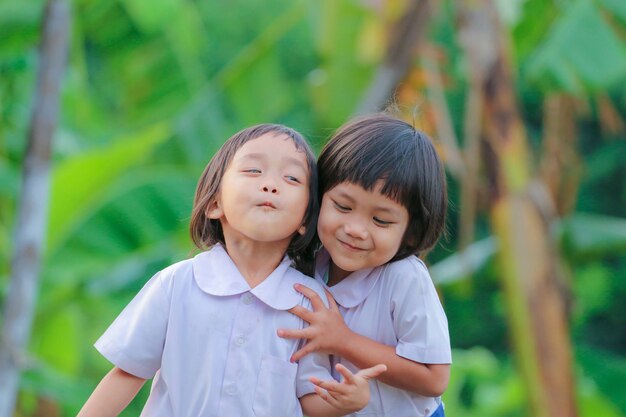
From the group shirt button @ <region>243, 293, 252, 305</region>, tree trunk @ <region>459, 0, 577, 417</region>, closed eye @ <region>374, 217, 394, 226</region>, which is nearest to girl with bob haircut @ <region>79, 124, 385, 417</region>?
shirt button @ <region>243, 293, 252, 305</region>

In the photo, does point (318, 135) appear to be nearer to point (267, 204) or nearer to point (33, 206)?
point (33, 206)

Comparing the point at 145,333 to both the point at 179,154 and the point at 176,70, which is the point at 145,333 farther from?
the point at 176,70

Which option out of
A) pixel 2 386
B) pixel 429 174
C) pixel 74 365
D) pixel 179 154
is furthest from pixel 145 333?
pixel 74 365

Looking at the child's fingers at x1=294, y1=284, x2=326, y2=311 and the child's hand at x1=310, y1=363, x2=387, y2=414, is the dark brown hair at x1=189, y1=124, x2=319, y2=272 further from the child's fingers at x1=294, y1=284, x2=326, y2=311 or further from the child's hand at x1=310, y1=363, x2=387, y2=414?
the child's hand at x1=310, y1=363, x2=387, y2=414

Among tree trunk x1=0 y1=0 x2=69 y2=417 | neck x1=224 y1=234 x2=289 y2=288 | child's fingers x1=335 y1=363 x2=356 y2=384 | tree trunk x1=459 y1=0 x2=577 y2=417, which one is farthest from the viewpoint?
tree trunk x1=459 y1=0 x2=577 y2=417

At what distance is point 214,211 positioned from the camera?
1581mm

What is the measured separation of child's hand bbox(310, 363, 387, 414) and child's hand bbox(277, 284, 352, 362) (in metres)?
0.05

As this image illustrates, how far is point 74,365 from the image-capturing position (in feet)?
16.8

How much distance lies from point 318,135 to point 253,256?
345 cm

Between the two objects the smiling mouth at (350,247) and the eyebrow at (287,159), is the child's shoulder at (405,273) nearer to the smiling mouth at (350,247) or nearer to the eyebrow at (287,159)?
the smiling mouth at (350,247)

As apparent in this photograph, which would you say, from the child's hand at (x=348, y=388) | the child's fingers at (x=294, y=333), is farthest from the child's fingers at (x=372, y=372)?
the child's fingers at (x=294, y=333)

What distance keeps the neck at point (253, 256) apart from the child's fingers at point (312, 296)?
0.06 m

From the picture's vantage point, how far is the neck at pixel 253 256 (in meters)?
1.57

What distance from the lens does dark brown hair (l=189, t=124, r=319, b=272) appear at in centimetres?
157
